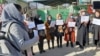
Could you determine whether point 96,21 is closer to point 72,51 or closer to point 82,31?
point 82,31

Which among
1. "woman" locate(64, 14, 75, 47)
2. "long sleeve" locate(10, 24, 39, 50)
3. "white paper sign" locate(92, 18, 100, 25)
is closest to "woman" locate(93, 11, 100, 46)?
"white paper sign" locate(92, 18, 100, 25)

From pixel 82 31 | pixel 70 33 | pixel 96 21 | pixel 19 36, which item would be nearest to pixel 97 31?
pixel 96 21

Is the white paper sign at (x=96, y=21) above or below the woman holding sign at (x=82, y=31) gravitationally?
above

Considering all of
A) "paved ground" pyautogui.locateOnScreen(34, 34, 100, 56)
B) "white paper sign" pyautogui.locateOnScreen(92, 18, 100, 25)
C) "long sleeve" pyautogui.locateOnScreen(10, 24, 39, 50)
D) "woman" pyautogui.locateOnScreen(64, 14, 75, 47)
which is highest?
"long sleeve" pyautogui.locateOnScreen(10, 24, 39, 50)

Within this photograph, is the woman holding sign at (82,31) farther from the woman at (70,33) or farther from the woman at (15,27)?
the woman at (15,27)

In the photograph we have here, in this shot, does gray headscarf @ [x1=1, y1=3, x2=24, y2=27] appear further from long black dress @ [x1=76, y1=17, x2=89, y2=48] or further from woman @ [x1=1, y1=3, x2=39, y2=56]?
long black dress @ [x1=76, y1=17, x2=89, y2=48]

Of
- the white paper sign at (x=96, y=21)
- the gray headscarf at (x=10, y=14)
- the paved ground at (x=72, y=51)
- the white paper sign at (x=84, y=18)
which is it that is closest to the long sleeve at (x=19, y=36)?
the gray headscarf at (x=10, y=14)

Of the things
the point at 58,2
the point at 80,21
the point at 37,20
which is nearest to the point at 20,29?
the point at 37,20

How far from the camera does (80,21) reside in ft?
40.8

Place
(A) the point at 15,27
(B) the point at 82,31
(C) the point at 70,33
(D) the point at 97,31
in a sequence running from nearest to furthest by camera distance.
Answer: (A) the point at 15,27
(D) the point at 97,31
(B) the point at 82,31
(C) the point at 70,33

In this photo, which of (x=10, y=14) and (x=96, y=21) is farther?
(x=96, y=21)

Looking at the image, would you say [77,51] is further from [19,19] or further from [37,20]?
[19,19]

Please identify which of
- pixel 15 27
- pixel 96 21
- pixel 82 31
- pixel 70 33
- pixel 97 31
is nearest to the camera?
pixel 15 27

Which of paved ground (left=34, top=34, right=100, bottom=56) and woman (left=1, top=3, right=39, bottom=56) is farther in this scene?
paved ground (left=34, top=34, right=100, bottom=56)
